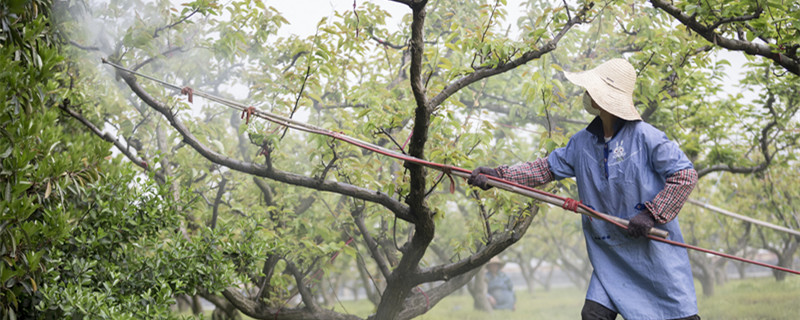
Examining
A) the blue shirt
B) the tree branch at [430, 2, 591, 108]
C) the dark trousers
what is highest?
the tree branch at [430, 2, 591, 108]

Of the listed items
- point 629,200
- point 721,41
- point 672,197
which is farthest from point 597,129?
point 721,41

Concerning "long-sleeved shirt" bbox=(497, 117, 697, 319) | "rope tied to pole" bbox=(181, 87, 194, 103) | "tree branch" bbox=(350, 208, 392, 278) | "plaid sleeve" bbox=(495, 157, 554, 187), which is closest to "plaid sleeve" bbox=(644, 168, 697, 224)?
"long-sleeved shirt" bbox=(497, 117, 697, 319)

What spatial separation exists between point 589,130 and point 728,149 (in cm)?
387

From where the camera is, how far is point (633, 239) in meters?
2.13

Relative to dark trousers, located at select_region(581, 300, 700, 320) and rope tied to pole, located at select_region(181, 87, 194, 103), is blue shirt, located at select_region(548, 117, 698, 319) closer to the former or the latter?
dark trousers, located at select_region(581, 300, 700, 320)

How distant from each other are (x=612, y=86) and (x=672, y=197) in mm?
534

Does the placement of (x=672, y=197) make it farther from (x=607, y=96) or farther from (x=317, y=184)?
(x=317, y=184)

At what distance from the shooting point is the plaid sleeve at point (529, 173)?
2.42 metres

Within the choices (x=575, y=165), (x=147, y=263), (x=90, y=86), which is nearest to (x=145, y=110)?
(x=90, y=86)

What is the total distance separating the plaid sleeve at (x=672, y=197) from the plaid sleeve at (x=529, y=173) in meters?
0.51

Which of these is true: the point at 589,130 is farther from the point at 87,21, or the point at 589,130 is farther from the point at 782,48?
the point at 87,21

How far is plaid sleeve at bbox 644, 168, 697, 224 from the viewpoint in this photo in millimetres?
2002

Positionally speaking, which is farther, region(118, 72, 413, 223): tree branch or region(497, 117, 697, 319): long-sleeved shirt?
region(118, 72, 413, 223): tree branch

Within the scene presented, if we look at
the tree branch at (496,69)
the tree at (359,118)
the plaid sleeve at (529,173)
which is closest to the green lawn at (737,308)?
the tree at (359,118)
